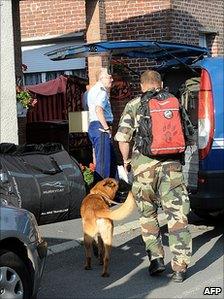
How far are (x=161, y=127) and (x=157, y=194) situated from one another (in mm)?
693

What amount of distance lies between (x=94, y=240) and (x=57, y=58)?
152 inches

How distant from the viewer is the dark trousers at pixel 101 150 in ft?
30.3

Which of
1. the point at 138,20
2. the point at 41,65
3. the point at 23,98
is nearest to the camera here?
the point at 23,98

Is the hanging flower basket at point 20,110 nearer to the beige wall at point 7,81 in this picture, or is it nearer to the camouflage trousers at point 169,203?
the beige wall at point 7,81

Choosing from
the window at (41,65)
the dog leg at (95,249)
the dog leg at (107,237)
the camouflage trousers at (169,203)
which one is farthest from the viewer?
the window at (41,65)

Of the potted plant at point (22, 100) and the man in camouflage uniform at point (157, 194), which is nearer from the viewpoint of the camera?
the man in camouflage uniform at point (157, 194)

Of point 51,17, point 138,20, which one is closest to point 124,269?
point 138,20

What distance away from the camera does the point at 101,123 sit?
909 cm

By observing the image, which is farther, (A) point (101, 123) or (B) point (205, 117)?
(A) point (101, 123)

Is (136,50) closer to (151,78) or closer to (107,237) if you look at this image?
(151,78)

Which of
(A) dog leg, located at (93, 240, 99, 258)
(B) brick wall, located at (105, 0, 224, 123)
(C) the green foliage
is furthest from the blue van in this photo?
(B) brick wall, located at (105, 0, 224, 123)

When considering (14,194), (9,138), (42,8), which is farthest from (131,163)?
(42,8)

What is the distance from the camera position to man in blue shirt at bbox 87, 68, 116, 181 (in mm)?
9125

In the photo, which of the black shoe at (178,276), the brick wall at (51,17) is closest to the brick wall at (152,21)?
the brick wall at (51,17)
